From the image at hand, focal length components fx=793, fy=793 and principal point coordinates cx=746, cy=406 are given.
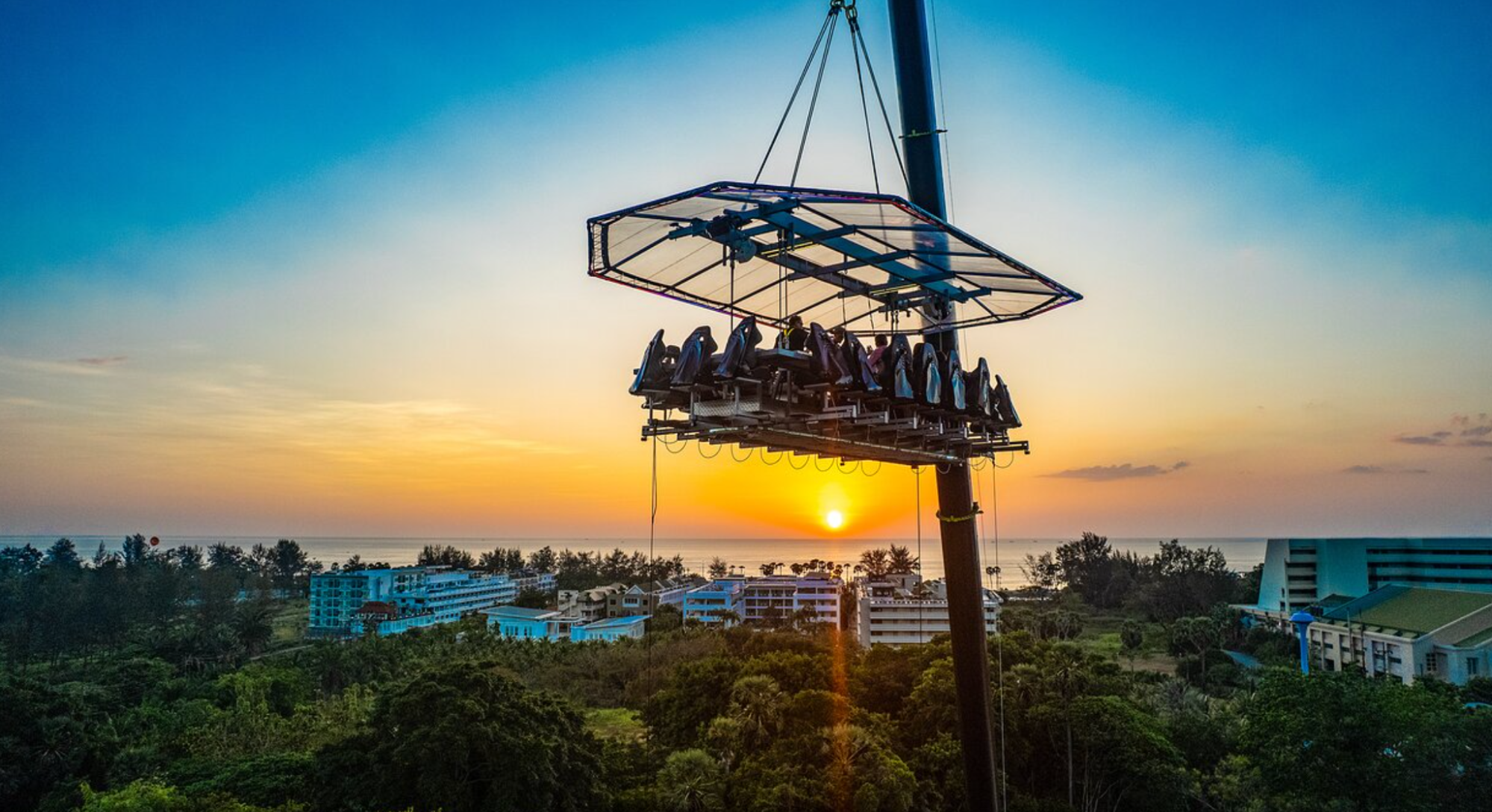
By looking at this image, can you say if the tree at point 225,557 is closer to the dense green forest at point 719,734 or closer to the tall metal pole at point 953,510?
the dense green forest at point 719,734

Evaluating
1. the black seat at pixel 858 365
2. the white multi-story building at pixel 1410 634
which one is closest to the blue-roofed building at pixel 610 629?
the white multi-story building at pixel 1410 634

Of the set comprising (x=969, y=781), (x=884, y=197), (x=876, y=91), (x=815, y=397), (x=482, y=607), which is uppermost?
(x=876, y=91)

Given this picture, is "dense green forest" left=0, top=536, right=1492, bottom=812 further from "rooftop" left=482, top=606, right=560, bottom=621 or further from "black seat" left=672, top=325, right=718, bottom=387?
"rooftop" left=482, top=606, right=560, bottom=621

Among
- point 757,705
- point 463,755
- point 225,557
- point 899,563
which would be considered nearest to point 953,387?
point 463,755

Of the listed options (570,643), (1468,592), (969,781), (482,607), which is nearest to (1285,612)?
(1468,592)

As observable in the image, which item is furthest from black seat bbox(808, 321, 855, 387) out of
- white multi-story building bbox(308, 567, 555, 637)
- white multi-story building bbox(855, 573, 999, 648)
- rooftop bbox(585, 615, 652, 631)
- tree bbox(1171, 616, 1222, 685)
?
white multi-story building bbox(308, 567, 555, 637)

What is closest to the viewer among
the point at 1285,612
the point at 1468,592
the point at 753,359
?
the point at 753,359

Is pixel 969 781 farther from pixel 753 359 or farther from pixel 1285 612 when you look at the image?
pixel 1285 612
